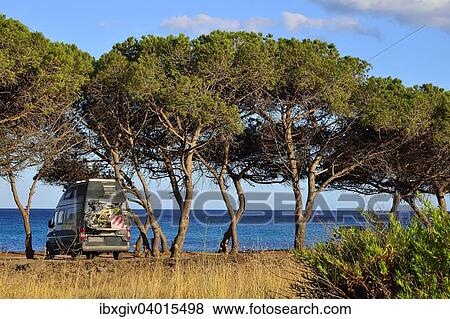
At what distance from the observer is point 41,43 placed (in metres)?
21.1

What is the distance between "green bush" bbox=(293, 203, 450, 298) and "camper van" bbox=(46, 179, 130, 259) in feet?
55.9

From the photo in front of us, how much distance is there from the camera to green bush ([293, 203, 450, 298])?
7.76 meters

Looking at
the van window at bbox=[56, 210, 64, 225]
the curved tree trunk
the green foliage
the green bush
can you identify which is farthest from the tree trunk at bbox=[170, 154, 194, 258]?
the green bush

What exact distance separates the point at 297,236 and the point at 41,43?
12317 mm

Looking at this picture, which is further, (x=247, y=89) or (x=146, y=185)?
(x=146, y=185)

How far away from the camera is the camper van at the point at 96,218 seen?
81.9 ft

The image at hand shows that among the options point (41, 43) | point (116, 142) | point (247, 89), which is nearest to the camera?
point (41, 43)

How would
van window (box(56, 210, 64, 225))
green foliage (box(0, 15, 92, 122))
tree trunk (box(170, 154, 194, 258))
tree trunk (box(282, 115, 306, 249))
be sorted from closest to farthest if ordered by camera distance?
green foliage (box(0, 15, 92, 122)) < tree trunk (box(170, 154, 194, 258)) < van window (box(56, 210, 64, 225)) < tree trunk (box(282, 115, 306, 249))

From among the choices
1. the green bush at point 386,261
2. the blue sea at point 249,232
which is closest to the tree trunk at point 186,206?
the blue sea at point 249,232

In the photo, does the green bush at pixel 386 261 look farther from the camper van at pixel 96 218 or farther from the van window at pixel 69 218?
the van window at pixel 69 218
